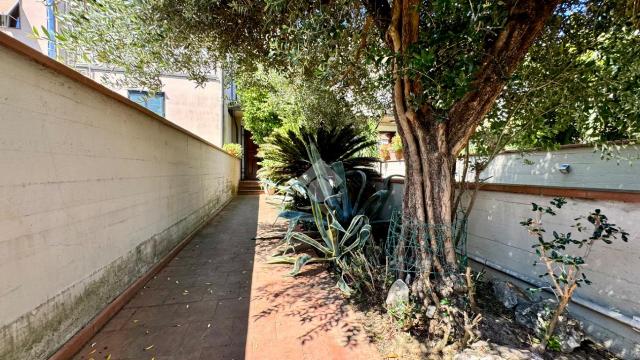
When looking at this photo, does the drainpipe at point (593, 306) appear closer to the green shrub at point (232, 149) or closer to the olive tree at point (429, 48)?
the olive tree at point (429, 48)

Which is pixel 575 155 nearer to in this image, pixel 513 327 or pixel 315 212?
pixel 513 327

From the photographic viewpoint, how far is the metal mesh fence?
224cm

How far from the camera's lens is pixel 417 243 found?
91.9 inches

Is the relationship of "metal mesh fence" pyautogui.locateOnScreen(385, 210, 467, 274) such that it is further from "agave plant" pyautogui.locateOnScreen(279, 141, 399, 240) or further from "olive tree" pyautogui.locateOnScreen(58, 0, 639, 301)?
"agave plant" pyautogui.locateOnScreen(279, 141, 399, 240)

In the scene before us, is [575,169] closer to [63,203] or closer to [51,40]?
[63,203]

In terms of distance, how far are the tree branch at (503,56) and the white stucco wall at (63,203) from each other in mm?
2727

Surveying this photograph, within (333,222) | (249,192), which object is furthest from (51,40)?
(249,192)

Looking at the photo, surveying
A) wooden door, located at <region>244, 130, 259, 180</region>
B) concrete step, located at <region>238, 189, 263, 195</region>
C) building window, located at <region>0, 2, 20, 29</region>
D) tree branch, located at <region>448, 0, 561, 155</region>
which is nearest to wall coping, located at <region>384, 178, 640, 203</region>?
→ tree branch, located at <region>448, 0, 561, 155</region>

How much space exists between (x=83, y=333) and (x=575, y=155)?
5114mm

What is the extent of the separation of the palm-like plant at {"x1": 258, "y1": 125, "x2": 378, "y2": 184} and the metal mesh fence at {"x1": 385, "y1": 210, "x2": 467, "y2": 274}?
7.63 feet

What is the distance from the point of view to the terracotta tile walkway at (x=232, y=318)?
6.18 feet

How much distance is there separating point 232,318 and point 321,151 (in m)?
3.32

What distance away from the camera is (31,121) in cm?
155

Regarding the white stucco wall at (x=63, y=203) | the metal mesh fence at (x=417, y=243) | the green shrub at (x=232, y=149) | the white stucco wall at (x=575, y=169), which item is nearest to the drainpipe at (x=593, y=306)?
the metal mesh fence at (x=417, y=243)
